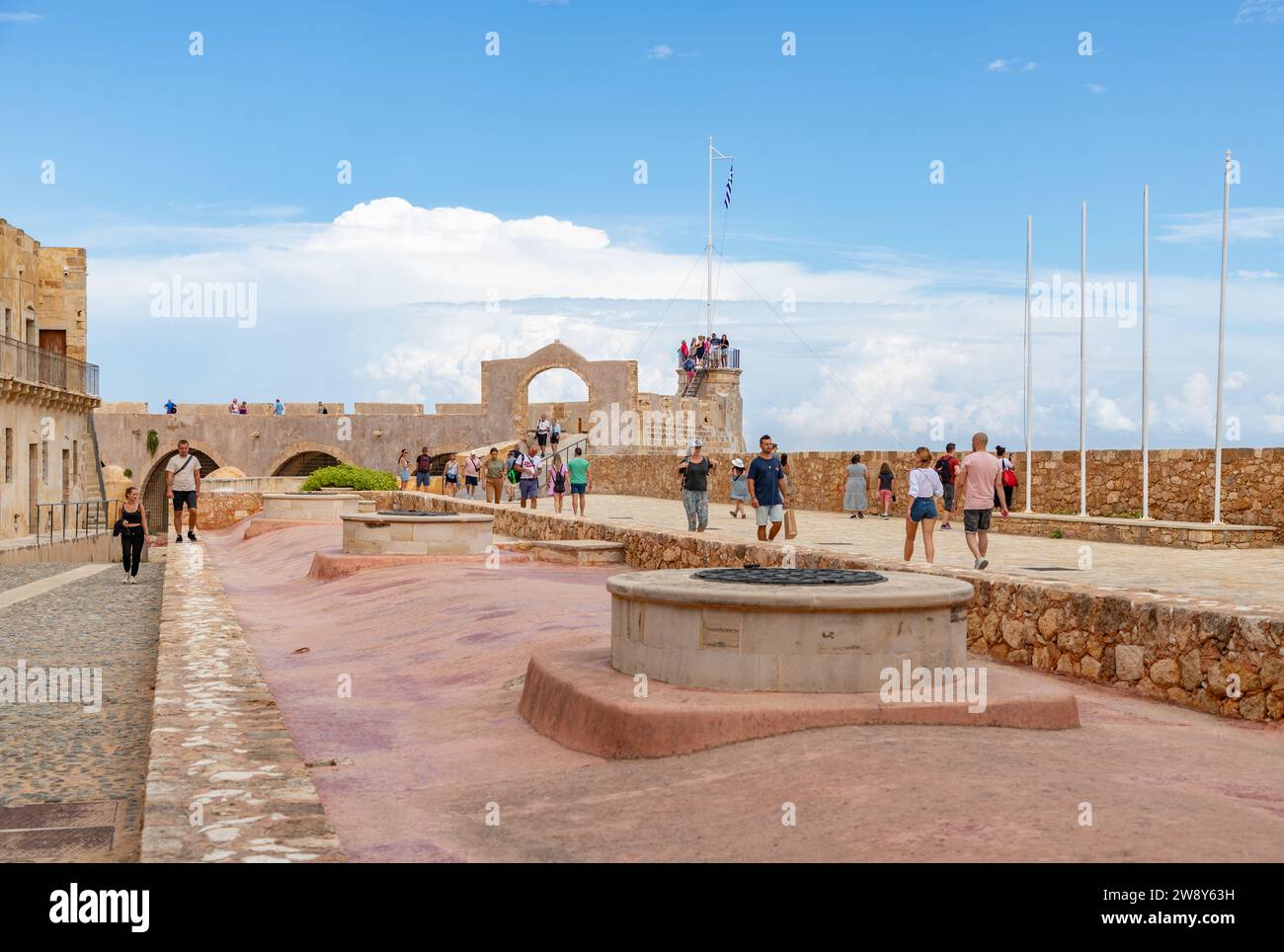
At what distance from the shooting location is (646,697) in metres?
6.65

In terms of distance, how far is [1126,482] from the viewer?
18.9 m

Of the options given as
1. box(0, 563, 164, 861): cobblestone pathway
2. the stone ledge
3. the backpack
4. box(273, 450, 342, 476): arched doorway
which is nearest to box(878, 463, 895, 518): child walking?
the backpack

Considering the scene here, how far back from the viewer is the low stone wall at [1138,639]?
289 inches

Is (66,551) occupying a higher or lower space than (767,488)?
lower

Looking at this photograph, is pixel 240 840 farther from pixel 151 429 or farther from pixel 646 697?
pixel 151 429

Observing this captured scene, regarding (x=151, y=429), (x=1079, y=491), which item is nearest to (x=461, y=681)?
(x=1079, y=491)

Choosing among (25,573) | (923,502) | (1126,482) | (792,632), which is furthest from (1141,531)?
(25,573)

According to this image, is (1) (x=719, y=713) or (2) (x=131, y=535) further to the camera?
(2) (x=131, y=535)

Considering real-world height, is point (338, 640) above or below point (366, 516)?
below

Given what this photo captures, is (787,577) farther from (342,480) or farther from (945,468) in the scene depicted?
(342,480)

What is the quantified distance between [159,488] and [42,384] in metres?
22.2

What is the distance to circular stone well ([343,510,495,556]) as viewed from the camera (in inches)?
632

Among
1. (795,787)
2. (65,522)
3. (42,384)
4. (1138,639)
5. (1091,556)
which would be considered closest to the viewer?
(795,787)
